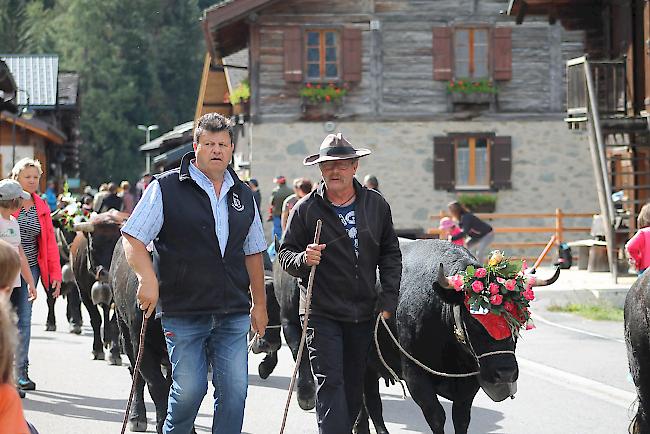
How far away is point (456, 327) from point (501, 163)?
82.3 ft

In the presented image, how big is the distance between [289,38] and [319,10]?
3.52ft

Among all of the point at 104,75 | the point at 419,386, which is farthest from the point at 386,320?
the point at 104,75

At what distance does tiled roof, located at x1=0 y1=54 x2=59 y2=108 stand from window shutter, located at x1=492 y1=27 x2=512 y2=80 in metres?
28.8

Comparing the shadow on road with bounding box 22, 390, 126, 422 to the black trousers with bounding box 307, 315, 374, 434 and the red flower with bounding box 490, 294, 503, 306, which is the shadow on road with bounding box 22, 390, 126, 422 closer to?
the black trousers with bounding box 307, 315, 374, 434

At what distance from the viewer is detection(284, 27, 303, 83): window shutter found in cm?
3131

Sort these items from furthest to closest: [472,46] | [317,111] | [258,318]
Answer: [472,46]
[317,111]
[258,318]

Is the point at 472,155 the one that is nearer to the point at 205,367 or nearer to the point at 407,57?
the point at 407,57

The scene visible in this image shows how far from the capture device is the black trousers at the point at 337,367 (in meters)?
6.95

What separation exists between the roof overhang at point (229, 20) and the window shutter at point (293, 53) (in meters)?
0.98


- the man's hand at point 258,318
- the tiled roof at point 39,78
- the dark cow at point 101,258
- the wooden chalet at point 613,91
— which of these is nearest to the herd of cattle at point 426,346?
the man's hand at point 258,318

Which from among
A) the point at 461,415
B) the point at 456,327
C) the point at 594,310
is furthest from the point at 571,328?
the point at 456,327

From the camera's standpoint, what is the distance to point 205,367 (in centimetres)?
650

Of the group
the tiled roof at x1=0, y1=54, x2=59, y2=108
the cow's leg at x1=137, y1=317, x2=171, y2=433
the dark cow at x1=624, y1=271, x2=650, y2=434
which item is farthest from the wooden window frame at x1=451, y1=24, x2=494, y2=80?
the tiled roof at x1=0, y1=54, x2=59, y2=108

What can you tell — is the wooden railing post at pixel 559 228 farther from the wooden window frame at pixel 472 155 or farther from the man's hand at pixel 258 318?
the man's hand at pixel 258 318
